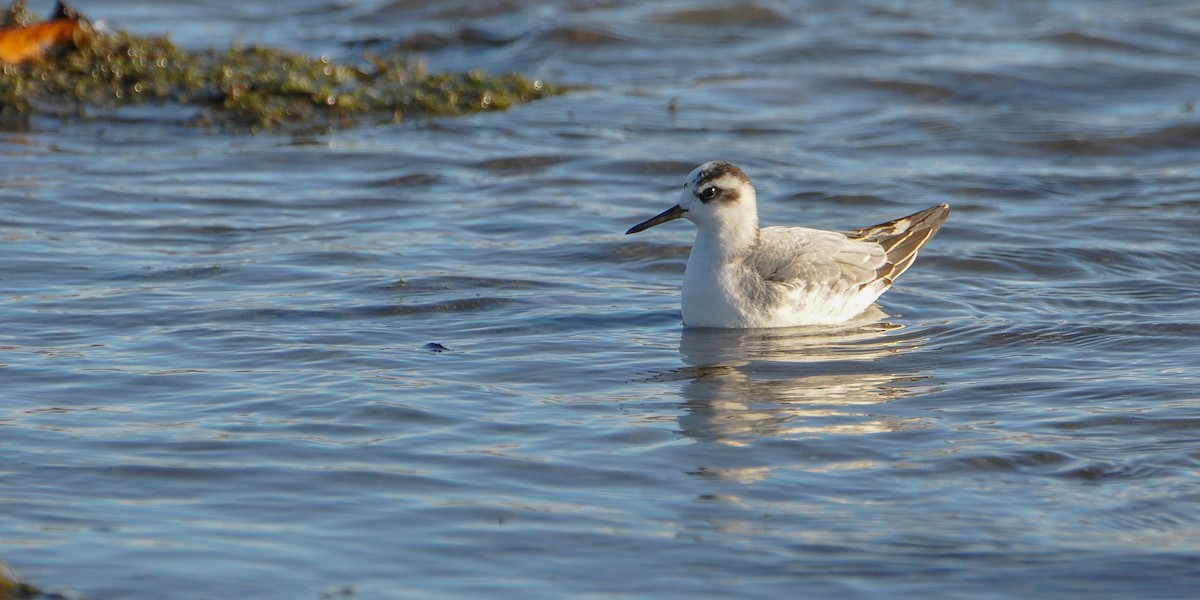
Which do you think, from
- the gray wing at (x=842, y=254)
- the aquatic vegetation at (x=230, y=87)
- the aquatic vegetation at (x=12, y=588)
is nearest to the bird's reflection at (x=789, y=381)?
the gray wing at (x=842, y=254)

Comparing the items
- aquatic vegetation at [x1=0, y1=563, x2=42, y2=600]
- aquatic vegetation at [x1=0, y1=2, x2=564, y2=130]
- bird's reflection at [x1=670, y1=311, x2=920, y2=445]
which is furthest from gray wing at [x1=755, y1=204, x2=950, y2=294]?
aquatic vegetation at [x1=0, y1=2, x2=564, y2=130]

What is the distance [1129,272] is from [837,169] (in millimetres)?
3560

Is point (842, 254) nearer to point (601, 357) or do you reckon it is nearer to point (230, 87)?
point (601, 357)

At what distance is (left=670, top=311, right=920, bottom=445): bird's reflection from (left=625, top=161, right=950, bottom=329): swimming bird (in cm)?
11

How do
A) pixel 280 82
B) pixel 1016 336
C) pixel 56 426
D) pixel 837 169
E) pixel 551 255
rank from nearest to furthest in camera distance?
pixel 56 426 < pixel 1016 336 < pixel 551 255 < pixel 837 169 < pixel 280 82

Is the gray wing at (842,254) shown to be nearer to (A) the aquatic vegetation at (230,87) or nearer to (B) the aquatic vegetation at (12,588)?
(B) the aquatic vegetation at (12,588)

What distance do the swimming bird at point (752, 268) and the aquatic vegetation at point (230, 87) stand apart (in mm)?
5925

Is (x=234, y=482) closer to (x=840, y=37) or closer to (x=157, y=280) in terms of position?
(x=157, y=280)

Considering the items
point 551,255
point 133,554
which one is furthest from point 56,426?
point 551,255

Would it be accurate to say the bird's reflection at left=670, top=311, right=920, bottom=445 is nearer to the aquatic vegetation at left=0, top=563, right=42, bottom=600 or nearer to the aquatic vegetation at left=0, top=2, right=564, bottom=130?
the aquatic vegetation at left=0, top=563, right=42, bottom=600

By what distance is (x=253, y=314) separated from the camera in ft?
30.0

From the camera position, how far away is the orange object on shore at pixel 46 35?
1433cm

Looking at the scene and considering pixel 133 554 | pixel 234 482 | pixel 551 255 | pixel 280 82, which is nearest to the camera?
pixel 133 554

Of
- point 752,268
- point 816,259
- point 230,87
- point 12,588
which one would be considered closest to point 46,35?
point 230,87
